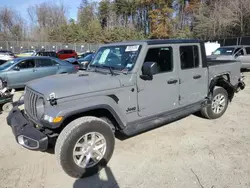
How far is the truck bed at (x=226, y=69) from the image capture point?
4.84 meters

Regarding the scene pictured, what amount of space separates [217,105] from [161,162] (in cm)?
255

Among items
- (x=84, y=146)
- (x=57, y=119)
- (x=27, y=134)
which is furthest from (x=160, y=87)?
(x=27, y=134)

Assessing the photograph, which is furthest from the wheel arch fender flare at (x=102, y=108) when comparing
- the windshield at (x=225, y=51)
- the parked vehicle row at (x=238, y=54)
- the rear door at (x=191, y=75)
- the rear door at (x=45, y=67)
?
the windshield at (x=225, y=51)

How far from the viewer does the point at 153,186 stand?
295 centimetres

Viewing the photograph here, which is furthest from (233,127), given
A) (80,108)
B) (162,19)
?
(162,19)

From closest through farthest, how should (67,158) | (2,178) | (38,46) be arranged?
(67,158) → (2,178) → (38,46)

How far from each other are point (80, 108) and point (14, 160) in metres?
1.74

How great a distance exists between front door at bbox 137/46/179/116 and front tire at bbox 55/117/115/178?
824mm

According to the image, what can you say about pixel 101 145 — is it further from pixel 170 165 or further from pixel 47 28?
pixel 47 28

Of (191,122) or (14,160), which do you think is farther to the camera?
(191,122)

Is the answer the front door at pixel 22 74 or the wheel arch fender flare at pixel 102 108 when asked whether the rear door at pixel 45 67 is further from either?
the wheel arch fender flare at pixel 102 108

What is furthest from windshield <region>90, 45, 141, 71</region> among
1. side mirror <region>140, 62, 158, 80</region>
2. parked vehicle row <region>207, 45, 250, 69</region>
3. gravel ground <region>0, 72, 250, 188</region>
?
parked vehicle row <region>207, 45, 250, 69</region>

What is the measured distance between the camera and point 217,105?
5262 mm

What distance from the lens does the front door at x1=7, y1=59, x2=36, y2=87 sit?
8578mm
